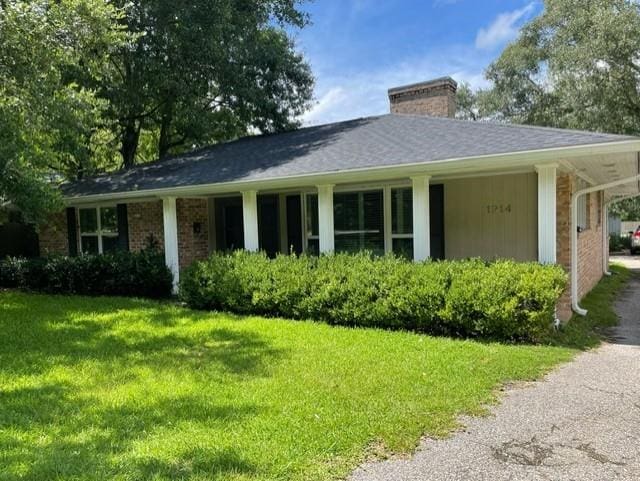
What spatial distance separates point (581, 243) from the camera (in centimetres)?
907

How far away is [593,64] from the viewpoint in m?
15.0

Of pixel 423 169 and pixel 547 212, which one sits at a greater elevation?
pixel 423 169

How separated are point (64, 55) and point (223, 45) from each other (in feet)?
22.1

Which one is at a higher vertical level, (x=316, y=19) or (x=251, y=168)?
(x=316, y=19)

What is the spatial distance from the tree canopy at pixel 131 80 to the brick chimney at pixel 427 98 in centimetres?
524

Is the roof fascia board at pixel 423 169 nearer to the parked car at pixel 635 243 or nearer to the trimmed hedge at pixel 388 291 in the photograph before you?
the trimmed hedge at pixel 388 291

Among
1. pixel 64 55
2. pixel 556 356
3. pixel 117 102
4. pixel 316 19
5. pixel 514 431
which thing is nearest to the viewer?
pixel 514 431

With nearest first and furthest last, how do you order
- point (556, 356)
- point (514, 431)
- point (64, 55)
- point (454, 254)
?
1. point (514, 431)
2. point (556, 356)
3. point (64, 55)
4. point (454, 254)

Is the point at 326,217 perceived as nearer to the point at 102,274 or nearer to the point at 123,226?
the point at 102,274

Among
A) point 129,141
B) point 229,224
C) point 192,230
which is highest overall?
point 129,141

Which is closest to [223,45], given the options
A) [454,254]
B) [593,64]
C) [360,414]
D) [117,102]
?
[117,102]

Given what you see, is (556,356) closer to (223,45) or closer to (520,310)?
(520,310)

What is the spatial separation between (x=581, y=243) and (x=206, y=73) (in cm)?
1136

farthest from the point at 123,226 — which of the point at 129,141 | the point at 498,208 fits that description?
the point at 498,208
